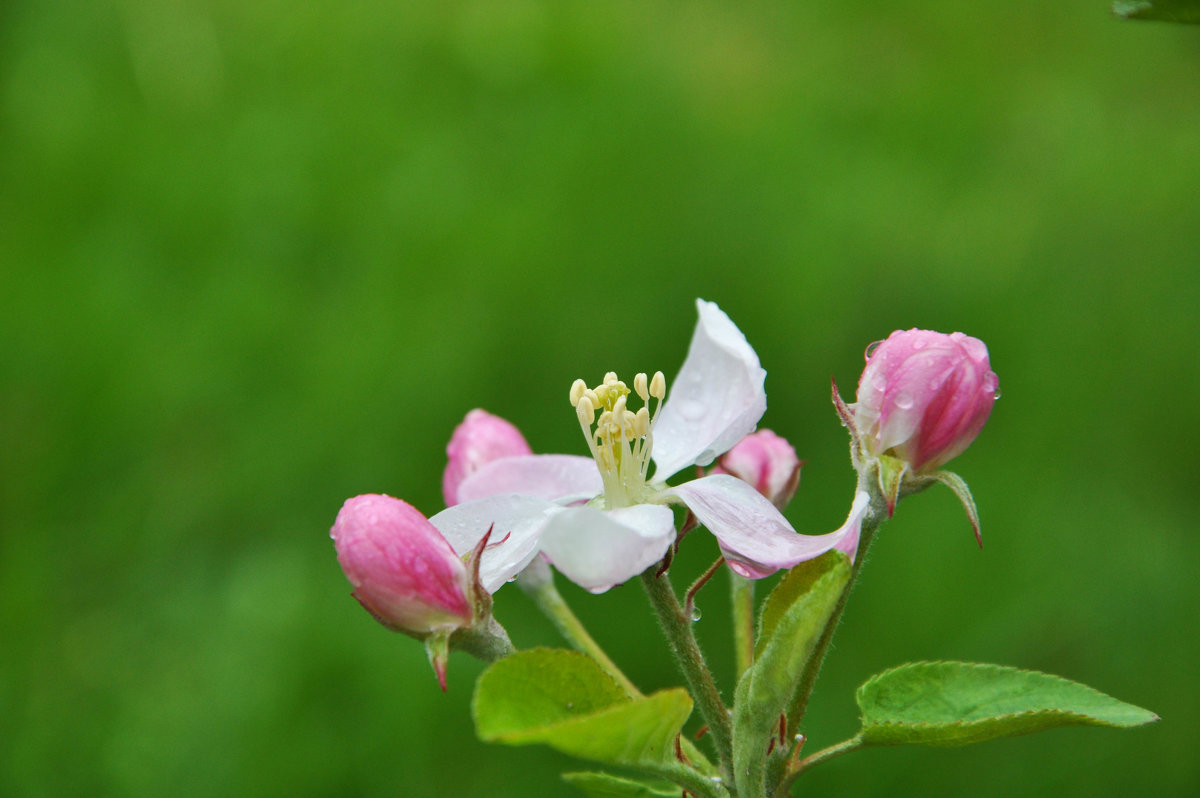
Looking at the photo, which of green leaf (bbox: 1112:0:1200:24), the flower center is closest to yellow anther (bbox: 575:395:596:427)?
the flower center

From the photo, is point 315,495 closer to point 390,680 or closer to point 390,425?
point 390,425

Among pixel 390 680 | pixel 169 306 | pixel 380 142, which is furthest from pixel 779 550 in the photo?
pixel 380 142

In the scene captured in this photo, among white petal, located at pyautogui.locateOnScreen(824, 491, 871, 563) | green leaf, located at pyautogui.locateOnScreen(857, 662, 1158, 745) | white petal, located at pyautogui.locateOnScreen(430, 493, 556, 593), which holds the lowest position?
green leaf, located at pyautogui.locateOnScreen(857, 662, 1158, 745)

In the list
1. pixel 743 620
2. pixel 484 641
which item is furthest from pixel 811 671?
pixel 484 641

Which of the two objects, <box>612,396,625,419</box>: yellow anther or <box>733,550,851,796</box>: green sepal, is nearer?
<box>733,550,851,796</box>: green sepal

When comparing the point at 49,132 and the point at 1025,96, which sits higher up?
the point at 49,132

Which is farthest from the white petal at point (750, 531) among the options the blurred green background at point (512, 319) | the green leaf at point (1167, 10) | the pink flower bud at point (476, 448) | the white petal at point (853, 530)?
the blurred green background at point (512, 319)

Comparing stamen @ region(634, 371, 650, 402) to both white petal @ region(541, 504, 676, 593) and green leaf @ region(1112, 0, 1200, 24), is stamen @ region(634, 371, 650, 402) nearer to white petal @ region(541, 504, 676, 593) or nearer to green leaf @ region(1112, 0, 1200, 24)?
white petal @ region(541, 504, 676, 593)

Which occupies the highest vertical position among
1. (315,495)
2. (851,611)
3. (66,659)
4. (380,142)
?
(380,142)
